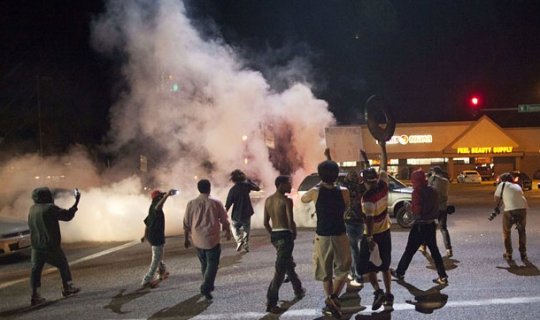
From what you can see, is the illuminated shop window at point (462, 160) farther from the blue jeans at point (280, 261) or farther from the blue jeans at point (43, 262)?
the blue jeans at point (43, 262)

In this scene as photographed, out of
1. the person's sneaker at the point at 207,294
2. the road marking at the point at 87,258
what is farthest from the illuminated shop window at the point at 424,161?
the person's sneaker at the point at 207,294

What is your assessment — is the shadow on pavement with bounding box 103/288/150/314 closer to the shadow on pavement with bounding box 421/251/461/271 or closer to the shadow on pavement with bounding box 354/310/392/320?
the shadow on pavement with bounding box 354/310/392/320

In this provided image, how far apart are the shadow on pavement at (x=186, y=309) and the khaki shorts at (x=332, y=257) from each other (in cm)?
162

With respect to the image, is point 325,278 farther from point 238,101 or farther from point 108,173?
point 108,173

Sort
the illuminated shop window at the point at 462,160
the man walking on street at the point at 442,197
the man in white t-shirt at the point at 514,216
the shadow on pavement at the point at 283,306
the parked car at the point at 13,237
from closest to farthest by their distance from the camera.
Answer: the shadow on pavement at the point at 283,306 < the man in white t-shirt at the point at 514,216 < the man walking on street at the point at 442,197 < the parked car at the point at 13,237 < the illuminated shop window at the point at 462,160

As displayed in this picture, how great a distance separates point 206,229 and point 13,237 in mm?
6713

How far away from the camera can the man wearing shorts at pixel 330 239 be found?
571 cm

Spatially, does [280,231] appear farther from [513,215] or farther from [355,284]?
[513,215]

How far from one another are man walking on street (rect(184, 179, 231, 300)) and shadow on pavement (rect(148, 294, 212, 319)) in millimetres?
154

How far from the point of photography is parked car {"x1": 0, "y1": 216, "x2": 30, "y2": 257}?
11.1 meters

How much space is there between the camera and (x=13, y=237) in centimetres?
1125

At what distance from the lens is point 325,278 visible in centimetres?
573

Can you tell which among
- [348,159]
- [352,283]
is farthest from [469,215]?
[352,283]

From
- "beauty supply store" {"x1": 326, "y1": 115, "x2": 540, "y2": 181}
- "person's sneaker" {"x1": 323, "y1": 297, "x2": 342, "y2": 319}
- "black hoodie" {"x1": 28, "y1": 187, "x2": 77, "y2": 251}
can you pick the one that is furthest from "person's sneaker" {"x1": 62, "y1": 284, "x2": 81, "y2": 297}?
"beauty supply store" {"x1": 326, "y1": 115, "x2": 540, "y2": 181}
